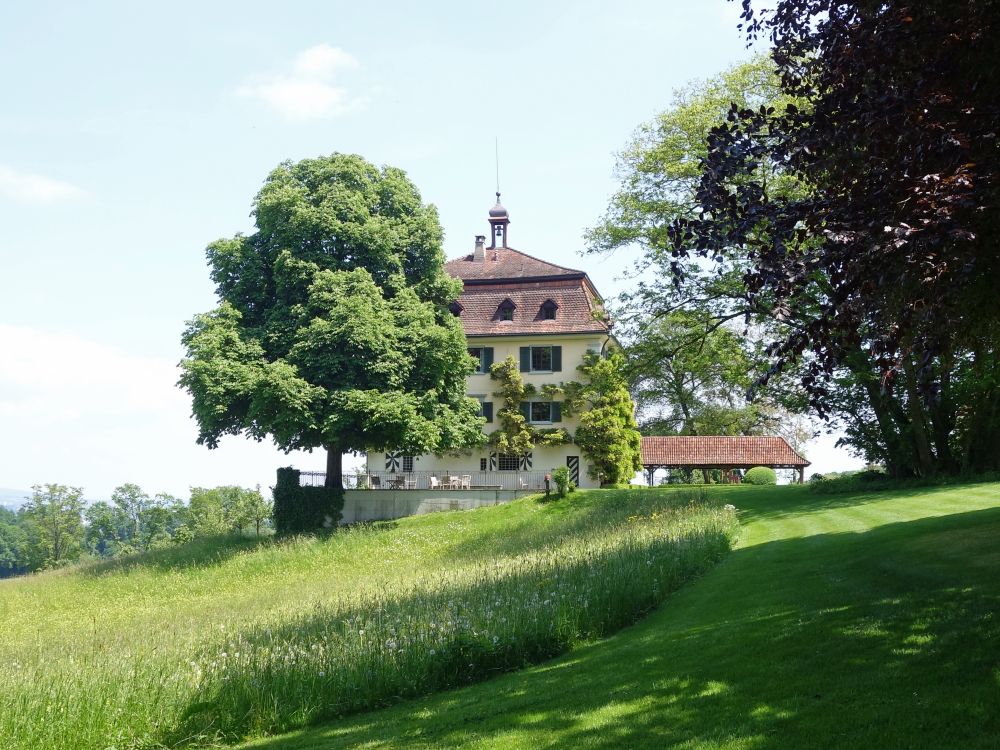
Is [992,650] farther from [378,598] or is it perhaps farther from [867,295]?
[378,598]

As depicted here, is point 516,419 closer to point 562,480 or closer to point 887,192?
point 562,480

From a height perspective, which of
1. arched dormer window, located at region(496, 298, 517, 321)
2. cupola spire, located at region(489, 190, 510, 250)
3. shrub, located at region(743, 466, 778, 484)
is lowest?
shrub, located at region(743, 466, 778, 484)

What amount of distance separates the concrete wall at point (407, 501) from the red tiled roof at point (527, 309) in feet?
35.2

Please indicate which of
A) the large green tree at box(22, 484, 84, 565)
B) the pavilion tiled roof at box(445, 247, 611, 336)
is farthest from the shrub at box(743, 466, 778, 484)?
the large green tree at box(22, 484, 84, 565)

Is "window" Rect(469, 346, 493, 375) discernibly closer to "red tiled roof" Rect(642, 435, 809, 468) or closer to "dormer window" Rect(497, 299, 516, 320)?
"dormer window" Rect(497, 299, 516, 320)

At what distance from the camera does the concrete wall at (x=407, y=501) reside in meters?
42.0

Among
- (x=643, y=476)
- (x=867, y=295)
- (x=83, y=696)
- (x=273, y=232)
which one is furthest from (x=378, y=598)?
(x=643, y=476)

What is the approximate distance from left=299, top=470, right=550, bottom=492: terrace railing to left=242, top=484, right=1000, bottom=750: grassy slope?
29423 mm

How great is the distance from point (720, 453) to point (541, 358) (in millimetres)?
11843

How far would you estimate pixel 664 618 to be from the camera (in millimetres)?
12844

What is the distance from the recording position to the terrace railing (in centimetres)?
4294

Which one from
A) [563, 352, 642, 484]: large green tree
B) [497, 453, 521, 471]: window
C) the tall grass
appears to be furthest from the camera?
[497, 453, 521, 471]: window

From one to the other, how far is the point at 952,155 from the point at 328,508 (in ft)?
119

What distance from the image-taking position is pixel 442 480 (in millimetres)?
45344
